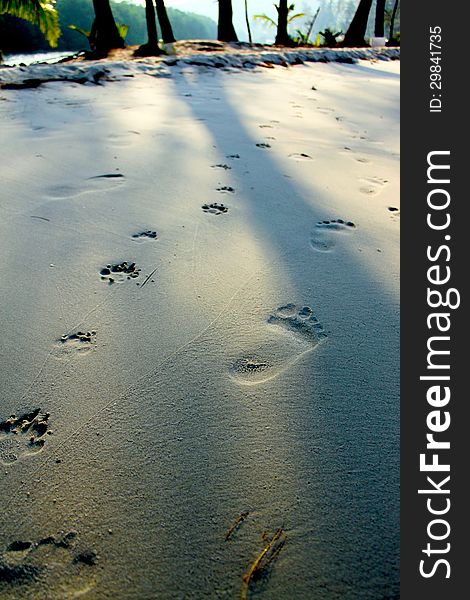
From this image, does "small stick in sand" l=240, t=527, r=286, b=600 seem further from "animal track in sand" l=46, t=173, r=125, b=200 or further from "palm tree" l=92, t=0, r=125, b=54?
"palm tree" l=92, t=0, r=125, b=54

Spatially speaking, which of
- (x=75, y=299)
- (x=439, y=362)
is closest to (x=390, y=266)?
(x=439, y=362)

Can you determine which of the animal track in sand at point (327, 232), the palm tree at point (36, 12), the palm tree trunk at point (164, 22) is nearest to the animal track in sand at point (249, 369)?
the animal track in sand at point (327, 232)

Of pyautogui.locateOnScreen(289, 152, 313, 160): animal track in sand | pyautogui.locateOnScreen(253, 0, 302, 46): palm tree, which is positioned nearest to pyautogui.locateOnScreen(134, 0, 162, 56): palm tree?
pyautogui.locateOnScreen(253, 0, 302, 46): palm tree

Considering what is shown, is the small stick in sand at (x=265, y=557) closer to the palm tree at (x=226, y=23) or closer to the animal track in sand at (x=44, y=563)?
the animal track in sand at (x=44, y=563)

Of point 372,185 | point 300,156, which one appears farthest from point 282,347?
point 300,156

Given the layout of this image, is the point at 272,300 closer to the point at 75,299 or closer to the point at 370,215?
the point at 75,299

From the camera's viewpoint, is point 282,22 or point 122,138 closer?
point 122,138

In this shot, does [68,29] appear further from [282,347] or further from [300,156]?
[282,347]
